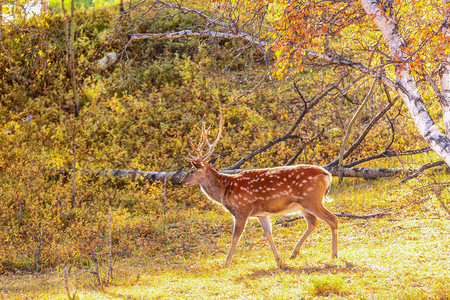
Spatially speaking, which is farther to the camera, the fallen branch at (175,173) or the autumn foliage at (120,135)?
the fallen branch at (175,173)

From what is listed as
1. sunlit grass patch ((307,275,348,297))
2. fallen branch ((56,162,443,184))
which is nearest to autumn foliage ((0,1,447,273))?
fallen branch ((56,162,443,184))

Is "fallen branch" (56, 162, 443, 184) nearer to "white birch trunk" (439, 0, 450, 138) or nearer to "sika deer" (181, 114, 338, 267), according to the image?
"sika deer" (181, 114, 338, 267)

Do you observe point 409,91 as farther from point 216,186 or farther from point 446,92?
point 216,186

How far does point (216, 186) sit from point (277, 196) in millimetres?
1367

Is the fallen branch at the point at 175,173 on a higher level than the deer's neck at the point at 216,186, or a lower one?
lower

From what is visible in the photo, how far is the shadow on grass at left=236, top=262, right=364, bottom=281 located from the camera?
263 inches

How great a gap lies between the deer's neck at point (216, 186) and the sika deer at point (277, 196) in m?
0.02

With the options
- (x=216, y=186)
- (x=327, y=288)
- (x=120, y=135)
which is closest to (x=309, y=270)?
(x=327, y=288)

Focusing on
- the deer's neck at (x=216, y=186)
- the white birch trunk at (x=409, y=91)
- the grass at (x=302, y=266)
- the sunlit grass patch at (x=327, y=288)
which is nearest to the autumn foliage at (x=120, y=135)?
the grass at (x=302, y=266)

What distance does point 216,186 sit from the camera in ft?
29.0

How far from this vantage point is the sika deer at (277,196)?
7.80m

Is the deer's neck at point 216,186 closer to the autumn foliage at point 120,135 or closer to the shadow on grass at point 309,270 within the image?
the shadow on grass at point 309,270

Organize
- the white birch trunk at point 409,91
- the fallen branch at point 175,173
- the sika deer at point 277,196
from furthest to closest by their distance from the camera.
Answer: the fallen branch at point 175,173 → the sika deer at point 277,196 → the white birch trunk at point 409,91

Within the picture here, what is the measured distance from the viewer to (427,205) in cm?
1025
